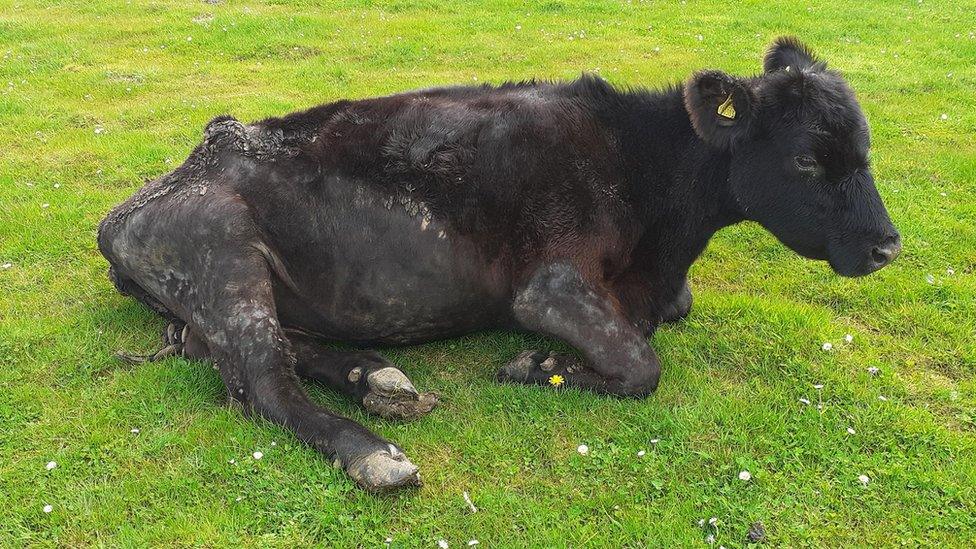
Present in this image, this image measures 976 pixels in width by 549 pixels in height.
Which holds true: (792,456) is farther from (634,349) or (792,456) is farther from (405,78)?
(405,78)

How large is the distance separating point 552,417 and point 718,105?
2324 mm

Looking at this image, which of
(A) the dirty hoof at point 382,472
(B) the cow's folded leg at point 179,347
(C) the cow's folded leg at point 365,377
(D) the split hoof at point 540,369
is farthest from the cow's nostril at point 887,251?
(B) the cow's folded leg at point 179,347

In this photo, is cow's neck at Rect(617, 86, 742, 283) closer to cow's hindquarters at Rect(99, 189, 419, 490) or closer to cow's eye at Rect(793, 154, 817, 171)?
cow's eye at Rect(793, 154, 817, 171)

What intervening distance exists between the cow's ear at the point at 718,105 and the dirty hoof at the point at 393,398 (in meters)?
2.58

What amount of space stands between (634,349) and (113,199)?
572 cm

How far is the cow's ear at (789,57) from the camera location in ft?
17.5

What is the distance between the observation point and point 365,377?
495 cm

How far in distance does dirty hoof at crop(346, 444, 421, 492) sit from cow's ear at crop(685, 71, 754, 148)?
2.90 metres

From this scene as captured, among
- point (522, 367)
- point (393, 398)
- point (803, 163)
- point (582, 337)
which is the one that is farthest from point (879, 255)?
point (393, 398)

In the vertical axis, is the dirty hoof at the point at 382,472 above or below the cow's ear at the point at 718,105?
below

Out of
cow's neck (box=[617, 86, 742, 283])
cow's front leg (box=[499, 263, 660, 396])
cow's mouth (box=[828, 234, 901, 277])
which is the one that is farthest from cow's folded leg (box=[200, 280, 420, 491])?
cow's mouth (box=[828, 234, 901, 277])

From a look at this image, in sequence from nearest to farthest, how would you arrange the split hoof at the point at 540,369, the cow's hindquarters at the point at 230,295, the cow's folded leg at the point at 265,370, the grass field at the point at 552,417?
the grass field at the point at 552,417
the cow's folded leg at the point at 265,370
the cow's hindquarters at the point at 230,295
the split hoof at the point at 540,369

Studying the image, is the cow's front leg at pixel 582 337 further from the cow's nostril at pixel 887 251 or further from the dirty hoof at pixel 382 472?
the cow's nostril at pixel 887 251

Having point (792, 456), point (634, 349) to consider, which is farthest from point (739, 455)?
point (634, 349)
